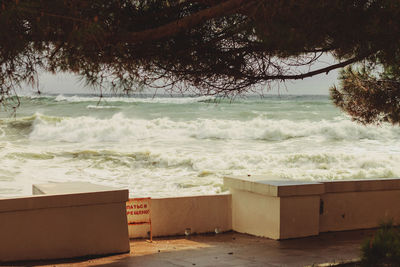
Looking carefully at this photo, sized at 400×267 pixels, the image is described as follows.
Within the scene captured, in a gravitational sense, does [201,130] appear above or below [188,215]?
below

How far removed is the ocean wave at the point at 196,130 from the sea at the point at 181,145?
Answer: 0.19 ft

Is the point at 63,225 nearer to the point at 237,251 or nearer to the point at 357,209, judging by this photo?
the point at 237,251

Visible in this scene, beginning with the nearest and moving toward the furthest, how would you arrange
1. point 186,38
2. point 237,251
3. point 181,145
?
point 186,38, point 237,251, point 181,145

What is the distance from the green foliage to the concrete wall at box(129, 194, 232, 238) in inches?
154

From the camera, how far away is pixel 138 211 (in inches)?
275

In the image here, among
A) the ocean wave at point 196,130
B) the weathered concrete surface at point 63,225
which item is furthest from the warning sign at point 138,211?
the ocean wave at point 196,130

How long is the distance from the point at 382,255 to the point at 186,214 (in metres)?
4.07

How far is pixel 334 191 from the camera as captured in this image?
711 centimetres

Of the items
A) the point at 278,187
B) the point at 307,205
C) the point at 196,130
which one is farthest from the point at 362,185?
the point at 196,130

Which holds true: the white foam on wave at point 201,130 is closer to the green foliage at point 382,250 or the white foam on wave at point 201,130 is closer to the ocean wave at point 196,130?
the ocean wave at point 196,130

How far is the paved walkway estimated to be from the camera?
544cm

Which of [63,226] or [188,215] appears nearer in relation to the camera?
[63,226]

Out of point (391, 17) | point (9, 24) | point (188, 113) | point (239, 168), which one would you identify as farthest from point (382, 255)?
point (188, 113)

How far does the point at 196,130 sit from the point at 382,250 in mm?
29715
